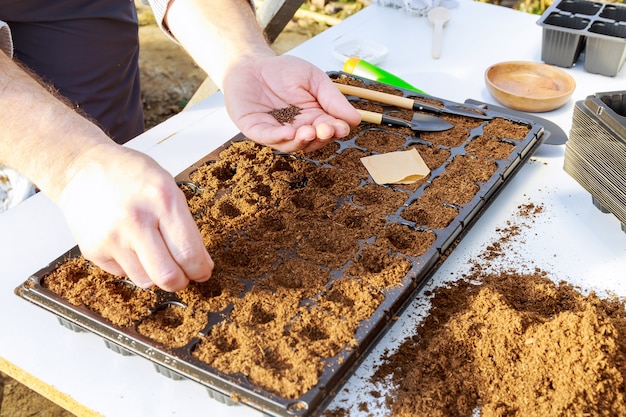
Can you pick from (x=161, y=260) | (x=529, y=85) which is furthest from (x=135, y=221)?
(x=529, y=85)

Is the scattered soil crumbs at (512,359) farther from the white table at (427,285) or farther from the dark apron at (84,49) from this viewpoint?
the dark apron at (84,49)

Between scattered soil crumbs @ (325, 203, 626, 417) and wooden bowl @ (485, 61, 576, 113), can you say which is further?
wooden bowl @ (485, 61, 576, 113)

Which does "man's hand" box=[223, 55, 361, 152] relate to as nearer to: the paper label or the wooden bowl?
the paper label

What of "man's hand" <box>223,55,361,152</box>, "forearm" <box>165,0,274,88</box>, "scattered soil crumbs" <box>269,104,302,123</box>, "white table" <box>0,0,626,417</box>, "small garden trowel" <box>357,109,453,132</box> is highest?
"forearm" <box>165,0,274,88</box>

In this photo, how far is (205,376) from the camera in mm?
923

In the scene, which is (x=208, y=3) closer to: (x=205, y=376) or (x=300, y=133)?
(x=300, y=133)

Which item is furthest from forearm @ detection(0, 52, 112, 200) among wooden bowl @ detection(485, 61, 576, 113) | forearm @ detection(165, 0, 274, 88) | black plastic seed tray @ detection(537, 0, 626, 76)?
black plastic seed tray @ detection(537, 0, 626, 76)

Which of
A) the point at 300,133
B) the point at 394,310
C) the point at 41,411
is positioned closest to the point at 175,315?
the point at 394,310

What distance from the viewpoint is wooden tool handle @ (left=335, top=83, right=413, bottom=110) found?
1.65 metres

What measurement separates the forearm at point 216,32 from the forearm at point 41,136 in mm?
525

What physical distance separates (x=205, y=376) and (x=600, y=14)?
1.86 metres

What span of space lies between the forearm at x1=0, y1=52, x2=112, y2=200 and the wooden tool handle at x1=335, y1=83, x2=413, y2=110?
79 centimetres

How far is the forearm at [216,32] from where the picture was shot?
1.60 meters

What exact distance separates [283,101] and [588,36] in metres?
1.08
